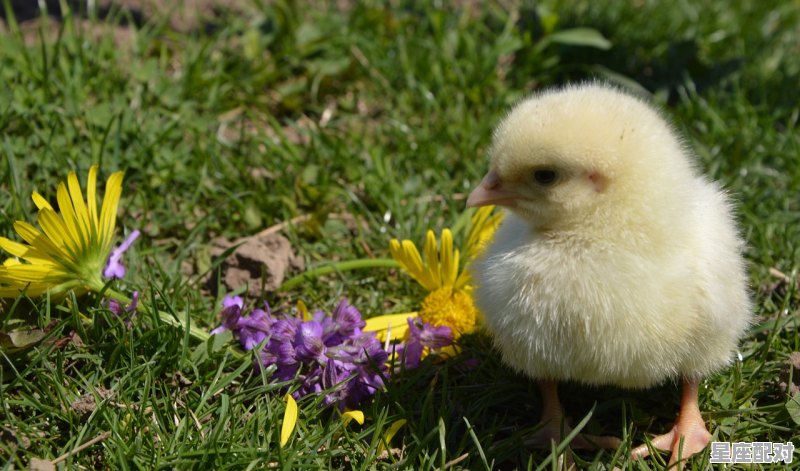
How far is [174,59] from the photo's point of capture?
14.0ft

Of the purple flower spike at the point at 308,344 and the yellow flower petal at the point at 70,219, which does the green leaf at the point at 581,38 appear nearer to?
the purple flower spike at the point at 308,344

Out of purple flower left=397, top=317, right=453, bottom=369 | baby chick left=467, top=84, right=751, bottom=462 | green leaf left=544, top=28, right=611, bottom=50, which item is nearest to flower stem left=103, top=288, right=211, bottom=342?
purple flower left=397, top=317, right=453, bottom=369

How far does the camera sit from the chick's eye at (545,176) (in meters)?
2.48

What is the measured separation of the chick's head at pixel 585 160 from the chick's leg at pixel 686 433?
2.18ft

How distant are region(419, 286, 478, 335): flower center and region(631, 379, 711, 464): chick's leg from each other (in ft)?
2.34

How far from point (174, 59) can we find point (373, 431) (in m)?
2.43

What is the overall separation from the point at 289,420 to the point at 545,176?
1.04m

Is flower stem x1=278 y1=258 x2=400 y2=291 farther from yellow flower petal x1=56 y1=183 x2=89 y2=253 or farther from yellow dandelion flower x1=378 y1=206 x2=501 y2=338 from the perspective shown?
yellow flower petal x1=56 y1=183 x2=89 y2=253

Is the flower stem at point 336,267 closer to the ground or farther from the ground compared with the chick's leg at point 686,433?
farther from the ground

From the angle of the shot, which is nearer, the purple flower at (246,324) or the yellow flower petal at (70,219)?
the yellow flower petal at (70,219)

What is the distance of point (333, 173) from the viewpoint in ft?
12.5

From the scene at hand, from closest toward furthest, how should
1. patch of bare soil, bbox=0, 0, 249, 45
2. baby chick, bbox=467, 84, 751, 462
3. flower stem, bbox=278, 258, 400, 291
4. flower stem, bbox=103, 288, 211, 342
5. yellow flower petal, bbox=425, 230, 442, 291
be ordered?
baby chick, bbox=467, 84, 751, 462, flower stem, bbox=103, 288, 211, 342, yellow flower petal, bbox=425, 230, 442, 291, flower stem, bbox=278, 258, 400, 291, patch of bare soil, bbox=0, 0, 249, 45

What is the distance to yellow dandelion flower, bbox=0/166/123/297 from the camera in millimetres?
2590

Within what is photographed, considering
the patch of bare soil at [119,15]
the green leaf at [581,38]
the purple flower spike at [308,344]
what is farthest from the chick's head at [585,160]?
the patch of bare soil at [119,15]
